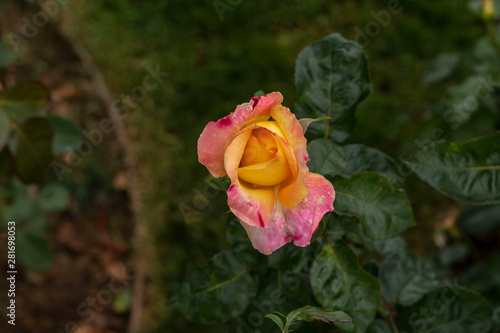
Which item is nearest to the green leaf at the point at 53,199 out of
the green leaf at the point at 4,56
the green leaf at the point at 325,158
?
the green leaf at the point at 4,56

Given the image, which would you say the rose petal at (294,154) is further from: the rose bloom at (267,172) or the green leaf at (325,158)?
the green leaf at (325,158)

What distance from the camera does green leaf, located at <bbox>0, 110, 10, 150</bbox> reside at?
1.25 m

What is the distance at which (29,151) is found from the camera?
1.27 m

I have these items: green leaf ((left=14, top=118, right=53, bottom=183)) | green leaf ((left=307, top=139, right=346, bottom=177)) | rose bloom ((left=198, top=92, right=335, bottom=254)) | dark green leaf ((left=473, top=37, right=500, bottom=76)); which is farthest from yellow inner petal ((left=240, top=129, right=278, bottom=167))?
dark green leaf ((left=473, top=37, right=500, bottom=76))

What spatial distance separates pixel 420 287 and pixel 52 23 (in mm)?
2720

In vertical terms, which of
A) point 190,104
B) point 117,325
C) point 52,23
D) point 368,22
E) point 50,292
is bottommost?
point 117,325

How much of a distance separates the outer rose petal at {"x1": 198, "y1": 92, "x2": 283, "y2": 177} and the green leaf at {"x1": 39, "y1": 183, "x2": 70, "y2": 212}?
1715 millimetres

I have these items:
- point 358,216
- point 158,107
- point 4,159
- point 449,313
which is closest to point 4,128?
point 4,159

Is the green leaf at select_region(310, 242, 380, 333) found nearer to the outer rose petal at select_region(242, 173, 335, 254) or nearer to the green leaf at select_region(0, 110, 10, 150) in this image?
the outer rose petal at select_region(242, 173, 335, 254)

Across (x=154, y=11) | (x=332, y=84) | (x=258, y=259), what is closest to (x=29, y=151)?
(x=258, y=259)

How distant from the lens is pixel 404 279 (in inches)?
45.9

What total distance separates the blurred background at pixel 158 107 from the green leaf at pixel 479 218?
0.51m

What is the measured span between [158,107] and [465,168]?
2.02m

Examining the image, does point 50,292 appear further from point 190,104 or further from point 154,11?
point 154,11
